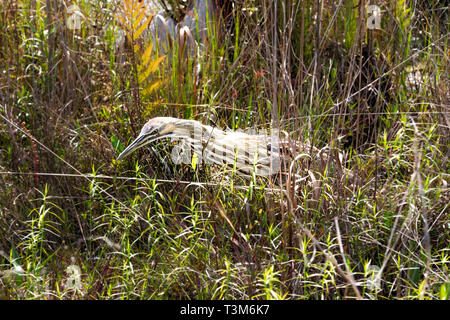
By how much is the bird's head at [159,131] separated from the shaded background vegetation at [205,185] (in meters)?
0.12

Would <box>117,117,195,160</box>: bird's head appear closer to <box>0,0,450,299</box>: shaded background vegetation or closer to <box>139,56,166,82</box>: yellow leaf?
<box>0,0,450,299</box>: shaded background vegetation

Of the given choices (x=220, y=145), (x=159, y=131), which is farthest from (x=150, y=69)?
(x=220, y=145)

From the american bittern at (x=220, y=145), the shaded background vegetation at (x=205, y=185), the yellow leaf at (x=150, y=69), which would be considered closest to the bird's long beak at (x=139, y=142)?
the american bittern at (x=220, y=145)

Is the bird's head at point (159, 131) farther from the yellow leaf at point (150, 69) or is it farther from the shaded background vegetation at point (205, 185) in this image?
the yellow leaf at point (150, 69)

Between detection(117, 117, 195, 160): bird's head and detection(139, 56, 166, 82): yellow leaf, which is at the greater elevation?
detection(139, 56, 166, 82): yellow leaf

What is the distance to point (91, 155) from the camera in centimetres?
267

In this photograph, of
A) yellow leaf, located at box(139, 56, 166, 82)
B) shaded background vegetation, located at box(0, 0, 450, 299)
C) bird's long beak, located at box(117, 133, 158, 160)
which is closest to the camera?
shaded background vegetation, located at box(0, 0, 450, 299)

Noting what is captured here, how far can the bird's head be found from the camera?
236cm

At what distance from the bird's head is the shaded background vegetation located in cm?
12

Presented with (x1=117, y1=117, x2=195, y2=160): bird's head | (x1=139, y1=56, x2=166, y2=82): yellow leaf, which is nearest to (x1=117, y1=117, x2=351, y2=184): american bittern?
(x1=117, y1=117, x2=195, y2=160): bird's head

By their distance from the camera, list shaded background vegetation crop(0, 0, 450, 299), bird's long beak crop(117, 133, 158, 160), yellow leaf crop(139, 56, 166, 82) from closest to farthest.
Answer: shaded background vegetation crop(0, 0, 450, 299) → bird's long beak crop(117, 133, 158, 160) → yellow leaf crop(139, 56, 166, 82)

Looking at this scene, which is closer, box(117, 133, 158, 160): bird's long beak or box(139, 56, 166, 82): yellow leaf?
box(117, 133, 158, 160): bird's long beak

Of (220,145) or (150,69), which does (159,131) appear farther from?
(150,69)

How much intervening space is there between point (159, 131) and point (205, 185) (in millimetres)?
295
